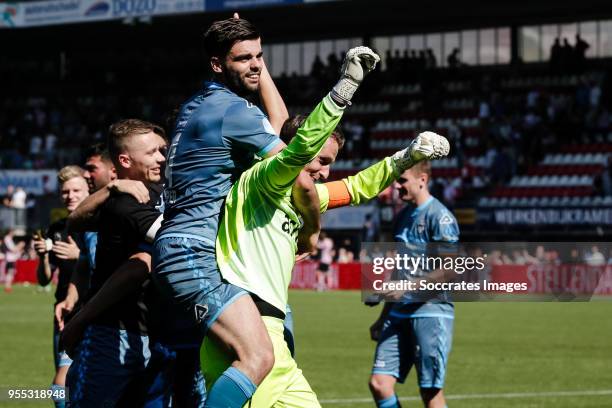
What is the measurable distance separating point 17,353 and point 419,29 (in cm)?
3391

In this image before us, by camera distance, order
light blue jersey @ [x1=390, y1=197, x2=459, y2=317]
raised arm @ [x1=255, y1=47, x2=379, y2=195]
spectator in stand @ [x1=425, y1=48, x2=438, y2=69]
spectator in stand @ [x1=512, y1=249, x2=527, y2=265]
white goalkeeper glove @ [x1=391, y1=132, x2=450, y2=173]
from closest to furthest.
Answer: raised arm @ [x1=255, y1=47, x2=379, y2=195] → white goalkeeper glove @ [x1=391, y1=132, x2=450, y2=173] → light blue jersey @ [x1=390, y1=197, x2=459, y2=317] → spectator in stand @ [x1=512, y1=249, x2=527, y2=265] → spectator in stand @ [x1=425, y1=48, x2=438, y2=69]

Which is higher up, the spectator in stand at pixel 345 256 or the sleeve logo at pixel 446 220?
the sleeve logo at pixel 446 220

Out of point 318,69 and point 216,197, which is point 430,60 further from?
point 216,197

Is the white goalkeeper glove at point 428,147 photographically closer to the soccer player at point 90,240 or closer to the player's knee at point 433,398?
the soccer player at point 90,240

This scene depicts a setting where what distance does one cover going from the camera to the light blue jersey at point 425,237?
A: 936 cm

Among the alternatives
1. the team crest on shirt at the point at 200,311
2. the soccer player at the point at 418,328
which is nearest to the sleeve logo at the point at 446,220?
the soccer player at the point at 418,328

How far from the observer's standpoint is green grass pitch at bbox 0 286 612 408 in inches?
510

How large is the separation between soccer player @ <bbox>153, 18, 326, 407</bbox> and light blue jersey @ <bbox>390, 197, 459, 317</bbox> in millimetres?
3931

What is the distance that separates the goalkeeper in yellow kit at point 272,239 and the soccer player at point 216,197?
3.4 inches

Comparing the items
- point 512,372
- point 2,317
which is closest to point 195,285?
point 512,372

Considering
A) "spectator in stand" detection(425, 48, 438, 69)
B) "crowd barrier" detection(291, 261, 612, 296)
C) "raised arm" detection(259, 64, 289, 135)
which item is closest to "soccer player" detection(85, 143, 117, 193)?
"raised arm" detection(259, 64, 289, 135)

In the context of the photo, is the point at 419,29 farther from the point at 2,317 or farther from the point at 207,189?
the point at 207,189

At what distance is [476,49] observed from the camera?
4738cm

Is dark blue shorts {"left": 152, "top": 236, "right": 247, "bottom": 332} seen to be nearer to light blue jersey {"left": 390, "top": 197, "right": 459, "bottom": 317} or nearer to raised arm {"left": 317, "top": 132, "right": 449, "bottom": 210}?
raised arm {"left": 317, "top": 132, "right": 449, "bottom": 210}
